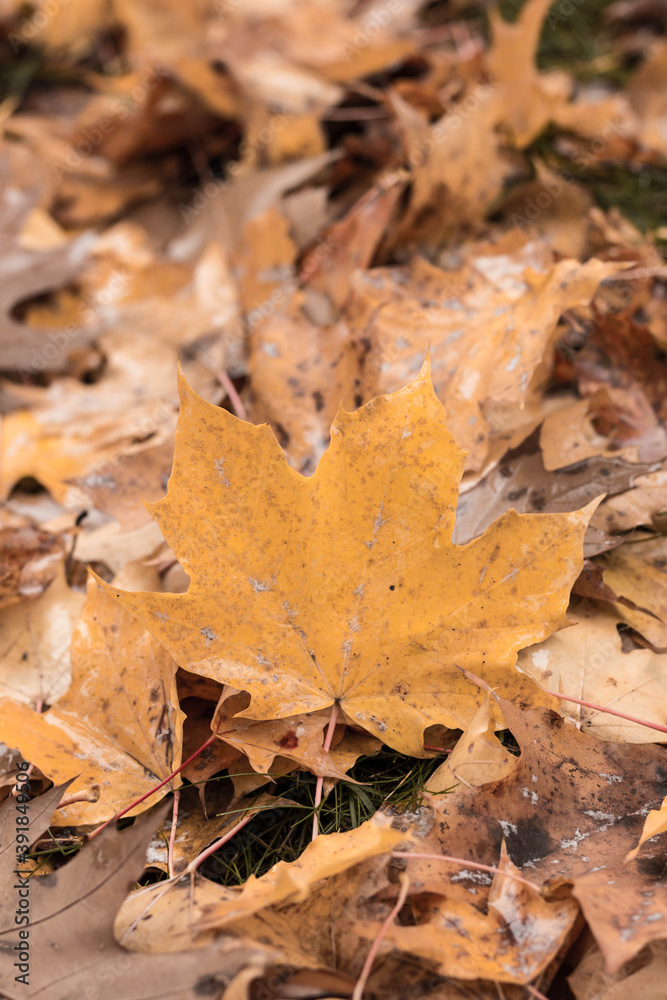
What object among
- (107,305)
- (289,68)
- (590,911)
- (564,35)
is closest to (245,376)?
(107,305)

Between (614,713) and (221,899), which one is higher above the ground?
(221,899)

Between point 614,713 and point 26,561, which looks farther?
point 26,561

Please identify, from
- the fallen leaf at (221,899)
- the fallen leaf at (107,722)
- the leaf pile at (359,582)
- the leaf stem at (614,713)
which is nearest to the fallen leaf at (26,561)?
the leaf pile at (359,582)

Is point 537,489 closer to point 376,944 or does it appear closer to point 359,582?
point 359,582

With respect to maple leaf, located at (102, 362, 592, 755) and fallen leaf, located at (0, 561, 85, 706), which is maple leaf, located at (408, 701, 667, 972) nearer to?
maple leaf, located at (102, 362, 592, 755)

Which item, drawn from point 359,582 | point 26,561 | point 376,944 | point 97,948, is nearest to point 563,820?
point 376,944

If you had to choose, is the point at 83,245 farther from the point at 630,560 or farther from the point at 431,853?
the point at 431,853

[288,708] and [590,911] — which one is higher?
[288,708]
